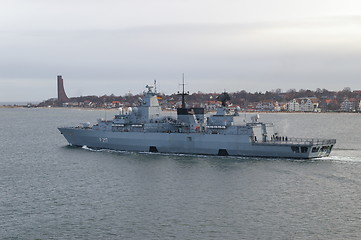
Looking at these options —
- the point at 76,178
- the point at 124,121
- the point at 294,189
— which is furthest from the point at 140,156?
the point at 294,189

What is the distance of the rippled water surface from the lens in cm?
2402

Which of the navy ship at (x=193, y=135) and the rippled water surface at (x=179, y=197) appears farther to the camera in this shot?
the navy ship at (x=193, y=135)

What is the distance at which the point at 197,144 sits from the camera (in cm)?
4653

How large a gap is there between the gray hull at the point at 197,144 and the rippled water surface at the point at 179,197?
1.12 metres

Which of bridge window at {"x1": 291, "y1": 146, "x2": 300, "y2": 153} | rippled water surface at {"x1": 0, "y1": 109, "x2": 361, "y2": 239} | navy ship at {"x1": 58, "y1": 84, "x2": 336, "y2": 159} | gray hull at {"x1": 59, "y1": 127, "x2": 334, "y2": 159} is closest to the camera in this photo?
rippled water surface at {"x1": 0, "y1": 109, "x2": 361, "y2": 239}

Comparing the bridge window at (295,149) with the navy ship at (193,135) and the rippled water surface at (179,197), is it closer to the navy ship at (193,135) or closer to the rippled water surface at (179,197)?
the navy ship at (193,135)

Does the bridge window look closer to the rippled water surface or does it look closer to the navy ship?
the navy ship

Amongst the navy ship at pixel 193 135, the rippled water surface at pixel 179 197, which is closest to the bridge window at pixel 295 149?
the navy ship at pixel 193 135

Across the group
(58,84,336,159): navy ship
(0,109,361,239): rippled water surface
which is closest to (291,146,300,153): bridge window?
(58,84,336,159): navy ship

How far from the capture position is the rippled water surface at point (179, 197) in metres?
24.0

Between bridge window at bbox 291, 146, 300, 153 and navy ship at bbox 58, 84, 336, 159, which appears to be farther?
navy ship at bbox 58, 84, 336, 159

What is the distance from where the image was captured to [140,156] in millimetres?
46531

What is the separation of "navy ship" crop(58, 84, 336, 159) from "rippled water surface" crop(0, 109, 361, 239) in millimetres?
1265

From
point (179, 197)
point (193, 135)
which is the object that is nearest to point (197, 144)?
point (193, 135)
